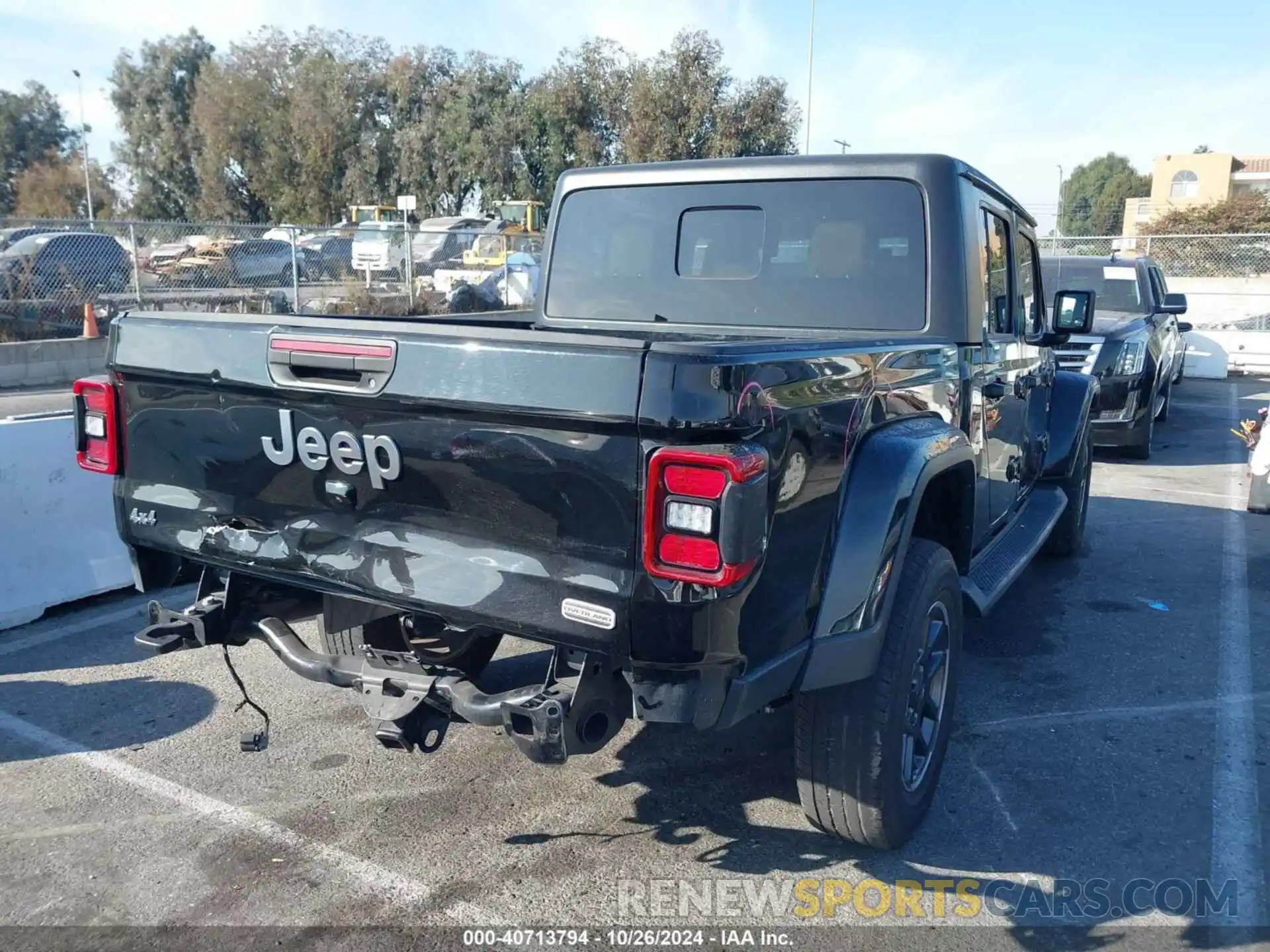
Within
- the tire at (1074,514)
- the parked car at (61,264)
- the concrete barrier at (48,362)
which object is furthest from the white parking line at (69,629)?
the parked car at (61,264)

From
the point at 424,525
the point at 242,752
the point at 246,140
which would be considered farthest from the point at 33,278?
the point at 246,140

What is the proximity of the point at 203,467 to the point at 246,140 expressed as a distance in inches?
1641

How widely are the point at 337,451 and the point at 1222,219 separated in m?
38.6

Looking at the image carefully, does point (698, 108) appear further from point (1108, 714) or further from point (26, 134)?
point (26, 134)

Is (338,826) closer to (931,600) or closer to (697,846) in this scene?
(697,846)

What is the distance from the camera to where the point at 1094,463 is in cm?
1005

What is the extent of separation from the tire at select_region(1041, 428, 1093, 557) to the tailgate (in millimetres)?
4350

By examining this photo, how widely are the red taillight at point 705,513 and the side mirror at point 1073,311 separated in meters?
3.46

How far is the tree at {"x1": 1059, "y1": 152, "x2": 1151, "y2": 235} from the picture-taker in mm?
73500

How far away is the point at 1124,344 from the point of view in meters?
9.35

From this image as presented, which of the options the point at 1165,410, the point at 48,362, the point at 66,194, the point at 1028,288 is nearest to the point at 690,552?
the point at 1028,288

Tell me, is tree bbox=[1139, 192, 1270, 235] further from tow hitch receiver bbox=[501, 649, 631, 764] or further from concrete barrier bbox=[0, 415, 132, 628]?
tow hitch receiver bbox=[501, 649, 631, 764]

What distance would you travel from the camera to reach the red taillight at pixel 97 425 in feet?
10.7

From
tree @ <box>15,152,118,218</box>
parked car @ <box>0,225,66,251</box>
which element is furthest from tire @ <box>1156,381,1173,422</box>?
tree @ <box>15,152,118,218</box>
